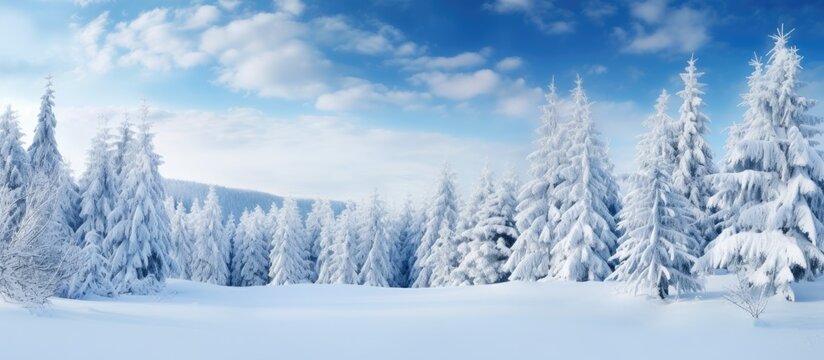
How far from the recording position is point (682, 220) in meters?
22.4

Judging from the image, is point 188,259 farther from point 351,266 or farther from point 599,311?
point 599,311

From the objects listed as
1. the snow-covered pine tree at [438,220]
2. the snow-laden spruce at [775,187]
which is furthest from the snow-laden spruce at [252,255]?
the snow-laden spruce at [775,187]

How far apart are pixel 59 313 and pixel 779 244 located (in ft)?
74.9

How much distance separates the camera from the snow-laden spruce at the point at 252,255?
205ft

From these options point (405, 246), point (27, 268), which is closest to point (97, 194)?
point (27, 268)

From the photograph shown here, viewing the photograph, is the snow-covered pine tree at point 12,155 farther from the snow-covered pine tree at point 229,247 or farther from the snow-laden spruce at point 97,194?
the snow-covered pine tree at point 229,247

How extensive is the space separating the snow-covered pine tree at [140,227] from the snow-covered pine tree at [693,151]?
2976 centimetres

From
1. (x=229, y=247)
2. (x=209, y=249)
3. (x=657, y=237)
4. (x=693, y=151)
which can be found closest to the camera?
(x=657, y=237)

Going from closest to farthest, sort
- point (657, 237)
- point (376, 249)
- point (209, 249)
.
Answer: point (657, 237) → point (376, 249) → point (209, 249)

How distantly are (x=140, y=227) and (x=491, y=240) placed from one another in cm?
2278

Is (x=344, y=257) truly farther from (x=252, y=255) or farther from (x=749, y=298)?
(x=749, y=298)

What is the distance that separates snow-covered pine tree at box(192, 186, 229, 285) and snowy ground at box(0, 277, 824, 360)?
3571cm

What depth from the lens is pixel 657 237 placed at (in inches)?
840

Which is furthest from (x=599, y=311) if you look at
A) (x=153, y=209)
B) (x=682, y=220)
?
(x=153, y=209)
